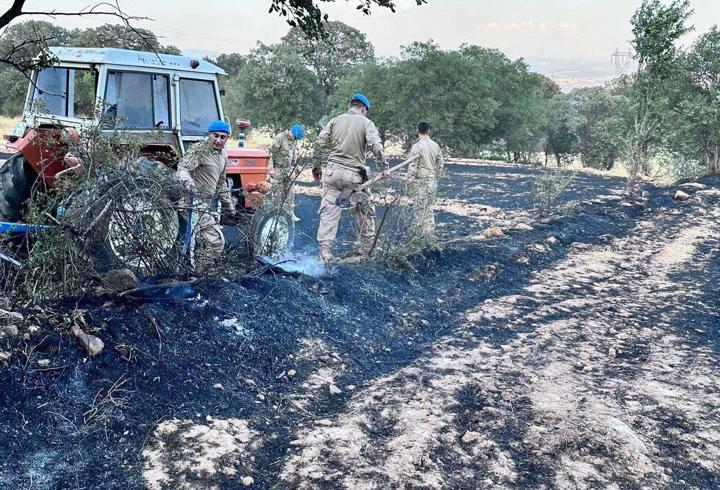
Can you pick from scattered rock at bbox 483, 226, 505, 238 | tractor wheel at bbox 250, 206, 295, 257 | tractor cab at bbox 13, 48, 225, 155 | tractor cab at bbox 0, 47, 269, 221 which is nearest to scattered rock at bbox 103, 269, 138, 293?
tractor wheel at bbox 250, 206, 295, 257

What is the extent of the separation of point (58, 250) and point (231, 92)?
82.2 ft

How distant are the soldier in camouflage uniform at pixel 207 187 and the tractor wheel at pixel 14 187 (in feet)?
5.37

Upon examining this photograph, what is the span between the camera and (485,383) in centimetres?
429

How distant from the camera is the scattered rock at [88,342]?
361cm

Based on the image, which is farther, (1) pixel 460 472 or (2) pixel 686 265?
(2) pixel 686 265

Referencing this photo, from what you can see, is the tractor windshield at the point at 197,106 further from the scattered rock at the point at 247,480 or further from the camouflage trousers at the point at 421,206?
the scattered rock at the point at 247,480

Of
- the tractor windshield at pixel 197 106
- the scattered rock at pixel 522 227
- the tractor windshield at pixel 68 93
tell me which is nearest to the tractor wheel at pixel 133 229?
the tractor windshield at pixel 197 106

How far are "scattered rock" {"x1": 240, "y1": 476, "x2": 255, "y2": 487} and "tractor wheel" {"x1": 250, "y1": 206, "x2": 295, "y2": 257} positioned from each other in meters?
2.59

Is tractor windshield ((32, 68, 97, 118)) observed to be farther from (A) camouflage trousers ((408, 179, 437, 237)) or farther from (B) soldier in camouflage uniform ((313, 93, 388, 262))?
(A) camouflage trousers ((408, 179, 437, 237))

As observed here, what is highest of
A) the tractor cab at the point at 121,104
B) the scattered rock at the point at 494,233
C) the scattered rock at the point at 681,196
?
the tractor cab at the point at 121,104

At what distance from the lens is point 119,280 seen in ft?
13.7

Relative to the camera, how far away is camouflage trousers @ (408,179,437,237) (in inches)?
277

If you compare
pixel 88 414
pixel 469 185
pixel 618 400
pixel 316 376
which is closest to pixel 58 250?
pixel 88 414

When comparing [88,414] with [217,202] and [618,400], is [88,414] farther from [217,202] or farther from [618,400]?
[618,400]
